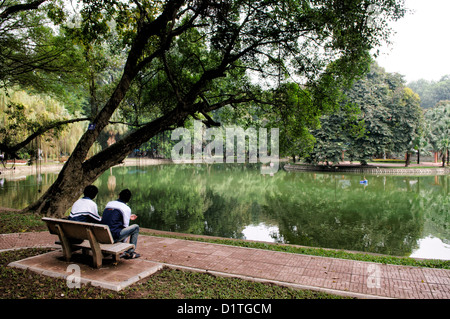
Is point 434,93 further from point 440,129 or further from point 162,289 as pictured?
point 162,289

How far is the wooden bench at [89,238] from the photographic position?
Result: 399 centimetres

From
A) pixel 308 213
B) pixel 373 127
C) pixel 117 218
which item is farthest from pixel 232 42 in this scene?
pixel 373 127

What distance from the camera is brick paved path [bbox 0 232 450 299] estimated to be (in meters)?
3.88

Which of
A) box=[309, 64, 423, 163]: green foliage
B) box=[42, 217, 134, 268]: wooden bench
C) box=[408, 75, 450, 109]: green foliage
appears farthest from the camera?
box=[408, 75, 450, 109]: green foliage

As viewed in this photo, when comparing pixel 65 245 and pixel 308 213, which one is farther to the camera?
pixel 308 213

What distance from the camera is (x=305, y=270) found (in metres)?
4.56

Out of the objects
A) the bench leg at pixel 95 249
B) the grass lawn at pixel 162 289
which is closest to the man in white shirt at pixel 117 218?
the bench leg at pixel 95 249

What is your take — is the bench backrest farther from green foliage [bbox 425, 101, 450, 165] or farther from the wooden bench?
green foliage [bbox 425, 101, 450, 165]

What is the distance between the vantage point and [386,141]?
31.1 m

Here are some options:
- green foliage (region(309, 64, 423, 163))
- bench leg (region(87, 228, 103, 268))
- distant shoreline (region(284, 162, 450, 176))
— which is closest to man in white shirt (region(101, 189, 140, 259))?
bench leg (region(87, 228, 103, 268))

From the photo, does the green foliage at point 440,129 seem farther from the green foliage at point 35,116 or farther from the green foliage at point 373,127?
the green foliage at point 35,116

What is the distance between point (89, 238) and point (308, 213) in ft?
32.7

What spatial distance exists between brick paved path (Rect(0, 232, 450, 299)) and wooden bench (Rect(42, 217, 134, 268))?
3.04 feet
